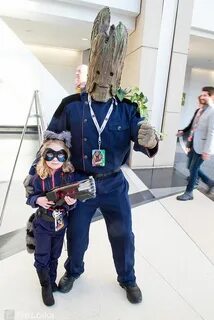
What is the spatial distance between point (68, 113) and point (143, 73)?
2.87 m

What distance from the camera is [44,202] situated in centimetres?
128

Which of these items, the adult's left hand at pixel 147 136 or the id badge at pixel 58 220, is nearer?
the adult's left hand at pixel 147 136

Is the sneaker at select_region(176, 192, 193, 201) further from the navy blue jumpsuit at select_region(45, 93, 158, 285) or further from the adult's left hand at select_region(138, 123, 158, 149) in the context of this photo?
the adult's left hand at select_region(138, 123, 158, 149)

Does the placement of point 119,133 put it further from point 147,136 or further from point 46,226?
point 46,226

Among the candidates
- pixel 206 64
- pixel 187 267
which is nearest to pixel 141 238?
pixel 187 267

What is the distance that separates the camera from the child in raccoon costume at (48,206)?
1.29m

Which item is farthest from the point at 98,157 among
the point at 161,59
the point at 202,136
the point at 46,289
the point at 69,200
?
the point at 161,59

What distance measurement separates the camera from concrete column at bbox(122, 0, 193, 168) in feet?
12.6

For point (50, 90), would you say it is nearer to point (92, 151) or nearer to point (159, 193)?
point (159, 193)

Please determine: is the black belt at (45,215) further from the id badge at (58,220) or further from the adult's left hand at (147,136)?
the adult's left hand at (147,136)

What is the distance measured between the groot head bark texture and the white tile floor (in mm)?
1062

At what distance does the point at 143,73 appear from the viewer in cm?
393

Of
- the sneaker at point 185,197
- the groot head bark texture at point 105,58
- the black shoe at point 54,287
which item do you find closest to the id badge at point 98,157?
the groot head bark texture at point 105,58

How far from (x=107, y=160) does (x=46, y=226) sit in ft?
1.43
